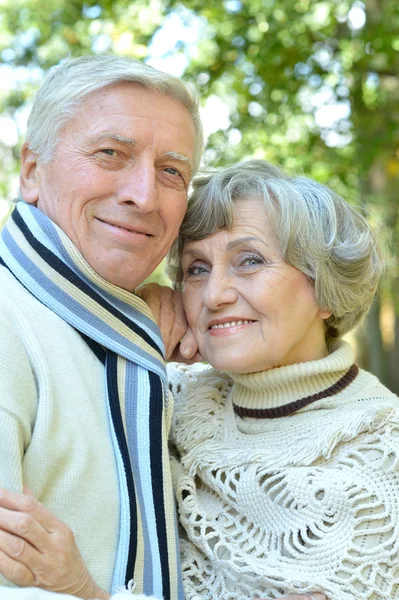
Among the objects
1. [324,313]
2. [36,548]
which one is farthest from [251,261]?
[36,548]

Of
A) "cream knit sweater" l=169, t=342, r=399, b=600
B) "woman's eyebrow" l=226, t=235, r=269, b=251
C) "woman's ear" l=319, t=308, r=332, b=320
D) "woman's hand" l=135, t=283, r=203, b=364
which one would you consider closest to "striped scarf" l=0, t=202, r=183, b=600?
"cream knit sweater" l=169, t=342, r=399, b=600

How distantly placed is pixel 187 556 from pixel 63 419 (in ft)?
2.20

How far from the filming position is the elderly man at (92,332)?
189 cm

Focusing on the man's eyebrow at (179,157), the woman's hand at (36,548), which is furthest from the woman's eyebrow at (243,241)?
the woman's hand at (36,548)

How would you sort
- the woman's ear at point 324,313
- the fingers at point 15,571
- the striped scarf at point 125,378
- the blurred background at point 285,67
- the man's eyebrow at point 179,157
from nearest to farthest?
the fingers at point 15,571 < the striped scarf at point 125,378 < the man's eyebrow at point 179,157 < the woman's ear at point 324,313 < the blurred background at point 285,67

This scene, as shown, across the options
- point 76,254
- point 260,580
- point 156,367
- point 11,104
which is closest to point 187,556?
point 260,580

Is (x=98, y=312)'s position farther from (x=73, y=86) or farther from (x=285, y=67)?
(x=285, y=67)

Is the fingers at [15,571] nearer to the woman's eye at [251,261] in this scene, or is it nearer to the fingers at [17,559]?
the fingers at [17,559]

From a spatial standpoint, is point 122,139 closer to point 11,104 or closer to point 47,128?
point 47,128

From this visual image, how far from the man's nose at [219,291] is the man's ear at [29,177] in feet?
2.00

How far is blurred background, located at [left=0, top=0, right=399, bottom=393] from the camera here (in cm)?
582

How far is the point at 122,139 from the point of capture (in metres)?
2.31

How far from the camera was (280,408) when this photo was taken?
8.25 ft

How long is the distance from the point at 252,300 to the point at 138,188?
Result: 1.63ft
